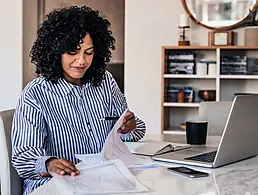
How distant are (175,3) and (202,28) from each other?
0.31 metres

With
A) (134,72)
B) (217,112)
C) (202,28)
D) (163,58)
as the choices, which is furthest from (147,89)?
(217,112)

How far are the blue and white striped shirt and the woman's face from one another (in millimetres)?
58

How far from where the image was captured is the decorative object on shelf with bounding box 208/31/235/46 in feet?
11.5

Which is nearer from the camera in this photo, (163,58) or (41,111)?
(41,111)

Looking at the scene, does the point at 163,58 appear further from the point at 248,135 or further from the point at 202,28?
the point at 248,135

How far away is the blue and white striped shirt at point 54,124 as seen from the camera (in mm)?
1433

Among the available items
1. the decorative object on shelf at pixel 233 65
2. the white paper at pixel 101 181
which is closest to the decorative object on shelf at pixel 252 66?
the decorative object on shelf at pixel 233 65

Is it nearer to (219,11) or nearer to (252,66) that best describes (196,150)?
(252,66)

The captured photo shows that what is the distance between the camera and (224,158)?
1411mm

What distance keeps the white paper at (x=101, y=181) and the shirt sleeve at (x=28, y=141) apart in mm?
192

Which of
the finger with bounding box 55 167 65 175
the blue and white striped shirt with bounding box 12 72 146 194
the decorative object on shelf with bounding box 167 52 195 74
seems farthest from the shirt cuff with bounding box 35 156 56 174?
the decorative object on shelf with bounding box 167 52 195 74

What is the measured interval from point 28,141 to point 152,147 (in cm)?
48

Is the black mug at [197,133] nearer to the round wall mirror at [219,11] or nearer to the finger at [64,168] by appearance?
the finger at [64,168]

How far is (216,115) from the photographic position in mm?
2434
